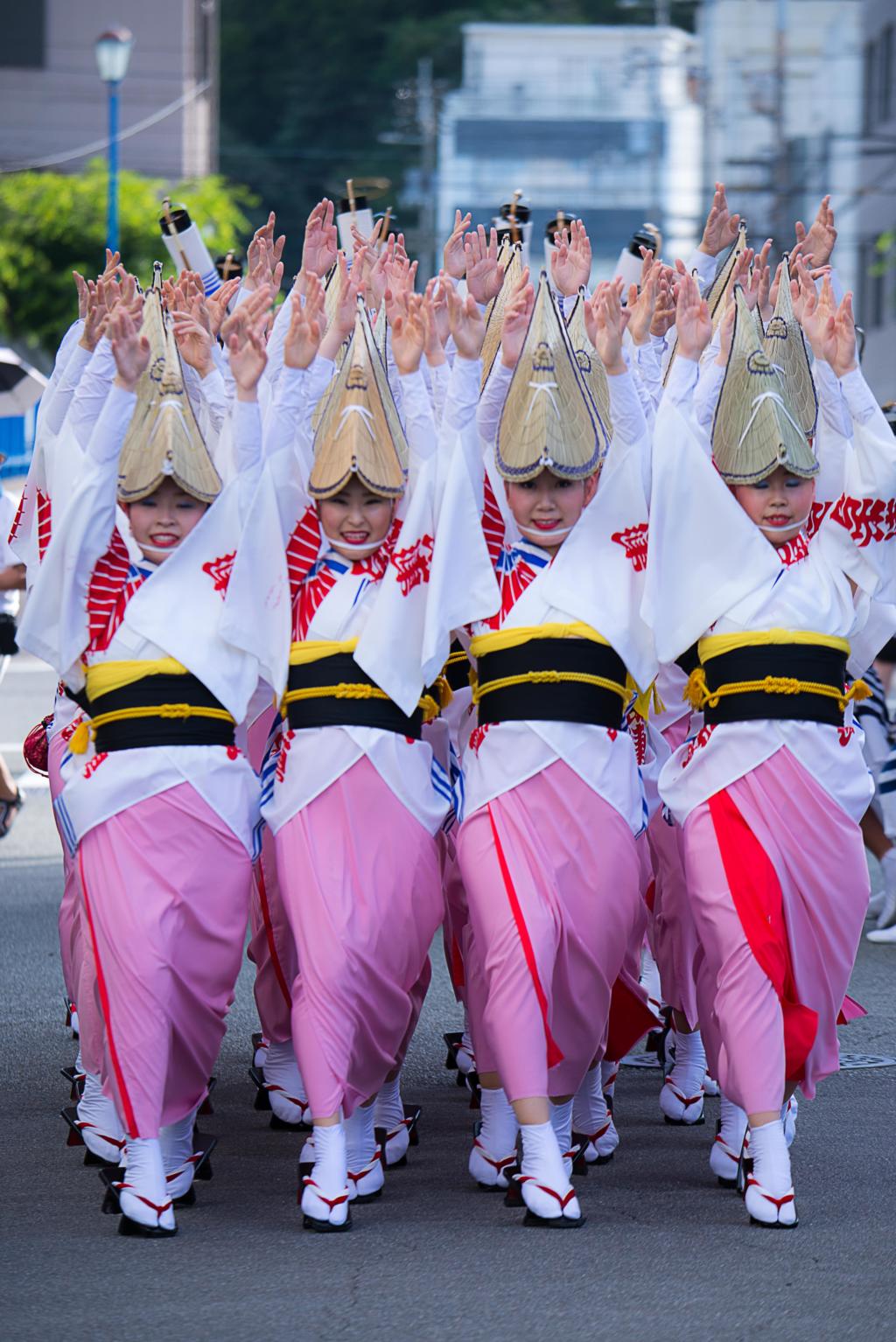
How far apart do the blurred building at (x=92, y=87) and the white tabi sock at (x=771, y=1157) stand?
35.4m

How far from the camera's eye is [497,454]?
17.4ft

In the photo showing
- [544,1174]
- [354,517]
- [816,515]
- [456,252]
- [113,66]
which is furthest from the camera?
[113,66]

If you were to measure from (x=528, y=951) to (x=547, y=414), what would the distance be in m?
1.26

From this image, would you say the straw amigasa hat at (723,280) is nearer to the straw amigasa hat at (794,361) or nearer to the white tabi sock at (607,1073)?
the straw amigasa hat at (794,361)

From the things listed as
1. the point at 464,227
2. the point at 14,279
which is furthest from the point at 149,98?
the point at 464,227

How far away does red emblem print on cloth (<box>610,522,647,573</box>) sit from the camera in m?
5.32

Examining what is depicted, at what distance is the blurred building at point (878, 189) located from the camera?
110 feet

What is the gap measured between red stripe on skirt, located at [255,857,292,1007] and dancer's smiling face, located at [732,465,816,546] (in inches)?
64.3

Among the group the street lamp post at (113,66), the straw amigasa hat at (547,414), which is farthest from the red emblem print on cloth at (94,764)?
the street lamp post at (113,66)

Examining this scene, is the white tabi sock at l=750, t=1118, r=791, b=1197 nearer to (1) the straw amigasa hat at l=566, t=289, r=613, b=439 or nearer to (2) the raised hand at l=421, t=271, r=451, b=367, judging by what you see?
(1) the straw amigasa hat at l=566, t=289, r=613, b=439

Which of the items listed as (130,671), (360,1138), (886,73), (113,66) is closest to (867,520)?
(130,671)

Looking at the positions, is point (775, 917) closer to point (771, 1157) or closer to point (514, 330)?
point (771, 1157)

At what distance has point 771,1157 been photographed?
4887 mm

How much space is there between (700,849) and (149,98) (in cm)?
3735
